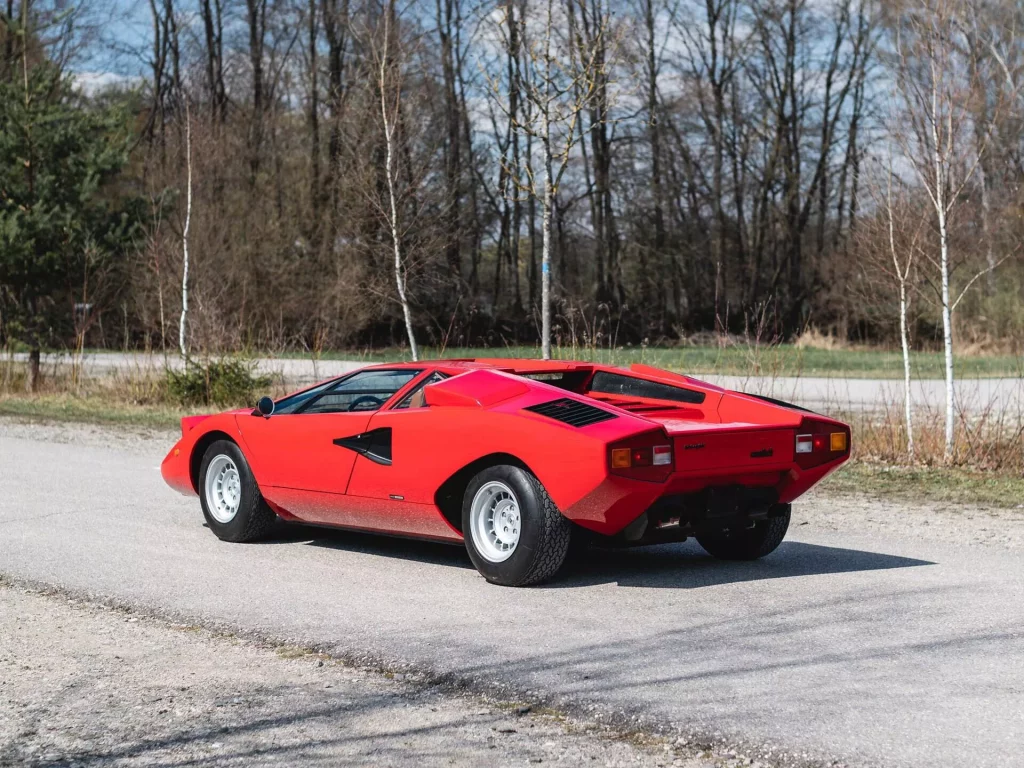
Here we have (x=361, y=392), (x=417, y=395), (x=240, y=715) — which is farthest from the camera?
(x=361, y=392)

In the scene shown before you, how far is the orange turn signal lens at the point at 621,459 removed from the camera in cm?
628

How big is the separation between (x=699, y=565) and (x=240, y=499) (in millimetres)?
3003

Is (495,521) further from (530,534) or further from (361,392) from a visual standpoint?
(361,392)

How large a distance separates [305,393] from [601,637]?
3.25 m

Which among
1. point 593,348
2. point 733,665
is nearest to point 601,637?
point 733,665

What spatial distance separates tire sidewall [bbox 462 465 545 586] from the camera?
257 inches

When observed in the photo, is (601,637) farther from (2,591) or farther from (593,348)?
(593,348)

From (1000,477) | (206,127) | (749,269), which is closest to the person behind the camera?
(1000,477)

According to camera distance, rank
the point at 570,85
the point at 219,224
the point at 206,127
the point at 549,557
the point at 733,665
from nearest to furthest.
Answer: the point at 733,665 → the point at 549,557 → the point at 570,85 → the point at 206,127 → the point at 219,224

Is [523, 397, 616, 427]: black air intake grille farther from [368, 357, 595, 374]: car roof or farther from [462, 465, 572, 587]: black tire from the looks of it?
[368, 357, 595, 374]: car roof

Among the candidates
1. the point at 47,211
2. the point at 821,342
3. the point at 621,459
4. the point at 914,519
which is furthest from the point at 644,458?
the point at 821,342

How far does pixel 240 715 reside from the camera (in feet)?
15.2

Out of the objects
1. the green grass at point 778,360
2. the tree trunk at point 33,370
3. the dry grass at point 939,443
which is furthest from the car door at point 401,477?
the tree trunk at point 33,370

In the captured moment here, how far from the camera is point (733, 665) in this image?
5.23 meters
